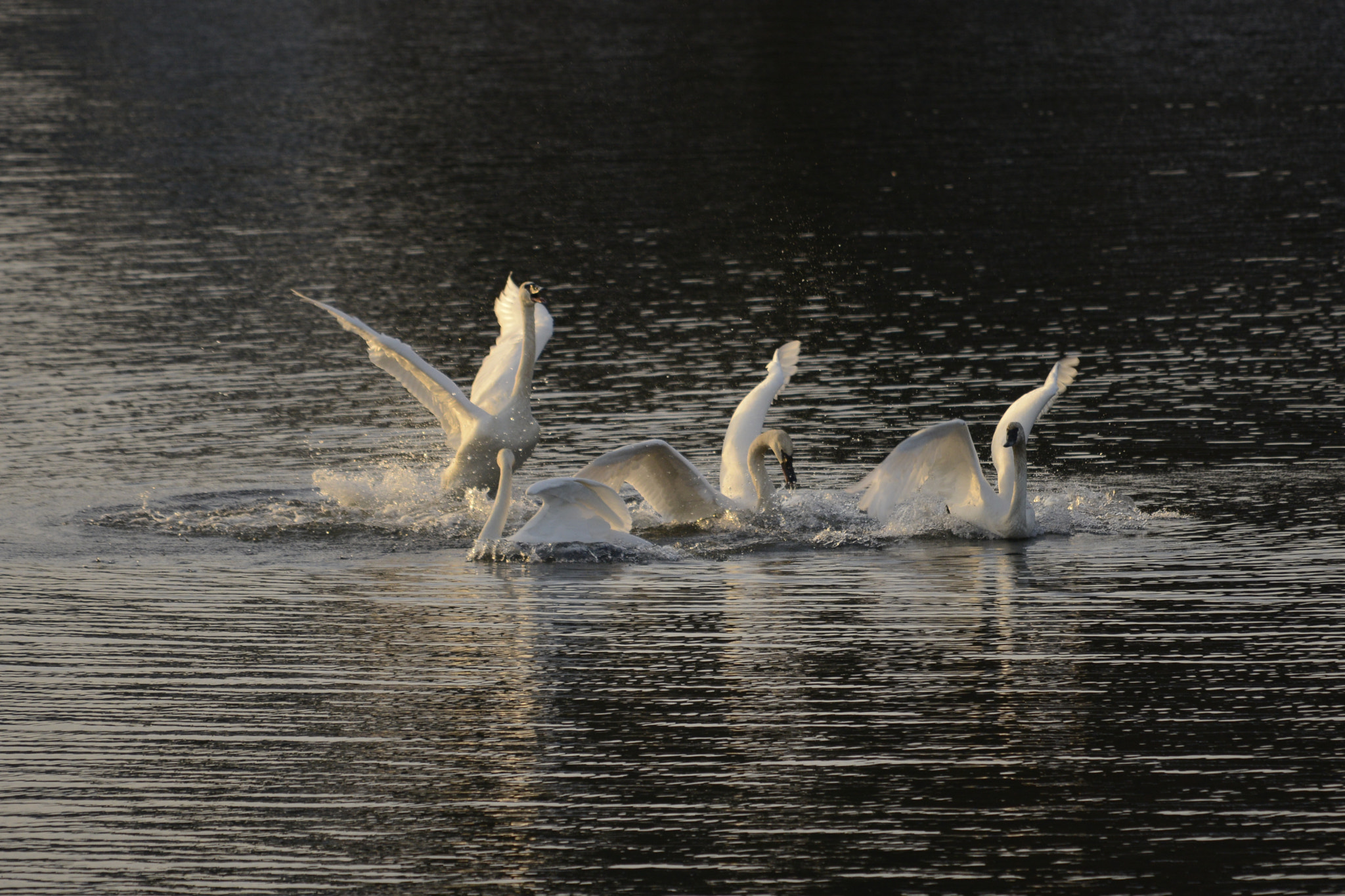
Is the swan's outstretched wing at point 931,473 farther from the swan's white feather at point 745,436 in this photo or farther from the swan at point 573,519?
the swan at point 573,519

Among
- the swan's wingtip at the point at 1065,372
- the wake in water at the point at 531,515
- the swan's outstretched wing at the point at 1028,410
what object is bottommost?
the wake in water at the point at 531,515

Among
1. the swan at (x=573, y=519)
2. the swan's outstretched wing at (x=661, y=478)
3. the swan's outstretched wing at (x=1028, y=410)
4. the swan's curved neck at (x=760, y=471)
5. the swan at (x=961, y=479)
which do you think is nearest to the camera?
the swan at (x=573, y=519)

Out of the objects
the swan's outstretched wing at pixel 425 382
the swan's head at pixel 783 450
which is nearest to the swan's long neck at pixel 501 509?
the swan's outstretched wing at pixel 425 382

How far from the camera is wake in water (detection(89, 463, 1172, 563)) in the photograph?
14.5 m

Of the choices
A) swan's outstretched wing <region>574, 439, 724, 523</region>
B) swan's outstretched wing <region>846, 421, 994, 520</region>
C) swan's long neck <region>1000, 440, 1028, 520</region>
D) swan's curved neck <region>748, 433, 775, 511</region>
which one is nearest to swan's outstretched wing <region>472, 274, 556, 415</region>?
swan's outstretched wing <region>574, 439, 724, 523</region>

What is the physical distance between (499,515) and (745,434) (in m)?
2.65

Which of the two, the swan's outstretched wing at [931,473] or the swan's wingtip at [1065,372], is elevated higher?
the swan's wingtip at [1065,372]

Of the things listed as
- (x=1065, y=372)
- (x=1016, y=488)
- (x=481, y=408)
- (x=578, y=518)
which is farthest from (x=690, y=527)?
(x=1065, y=372)

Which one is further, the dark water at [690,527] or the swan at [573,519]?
the swan at [573,519]

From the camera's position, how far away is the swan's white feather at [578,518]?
1434 centimetres

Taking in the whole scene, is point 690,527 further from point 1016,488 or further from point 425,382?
point 1016,488

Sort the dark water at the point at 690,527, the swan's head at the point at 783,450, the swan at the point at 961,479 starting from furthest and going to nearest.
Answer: the swan's head at the point at 783,450, the swan at the point at 961,479, the dark water at the point at 690,527

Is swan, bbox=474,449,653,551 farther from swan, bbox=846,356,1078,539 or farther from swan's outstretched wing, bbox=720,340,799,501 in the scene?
swan, bbox=846,356,1078,539

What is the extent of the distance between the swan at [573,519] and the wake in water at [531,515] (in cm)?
7
